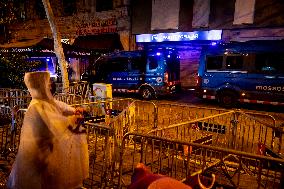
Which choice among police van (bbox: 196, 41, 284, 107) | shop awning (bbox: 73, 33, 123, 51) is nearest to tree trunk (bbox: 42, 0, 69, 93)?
police van (bbox: 196, 41, 284, 107)

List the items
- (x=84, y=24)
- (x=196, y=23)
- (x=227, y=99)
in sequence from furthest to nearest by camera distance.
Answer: (x=84, y=24) < (x=196, y=23) < (x=227, y=99)

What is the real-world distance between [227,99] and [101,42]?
447 inches

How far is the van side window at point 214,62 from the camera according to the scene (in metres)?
14.3

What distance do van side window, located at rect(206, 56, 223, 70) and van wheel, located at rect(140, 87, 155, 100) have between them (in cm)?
355

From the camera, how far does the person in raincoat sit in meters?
3.92

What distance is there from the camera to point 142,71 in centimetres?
1677

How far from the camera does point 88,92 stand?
1245 centimetres

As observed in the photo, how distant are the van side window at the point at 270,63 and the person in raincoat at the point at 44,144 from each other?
10968 millimetres

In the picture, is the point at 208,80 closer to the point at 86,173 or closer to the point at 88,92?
the point at 88,92

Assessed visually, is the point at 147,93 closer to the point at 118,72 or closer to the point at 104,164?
the point at 118,72

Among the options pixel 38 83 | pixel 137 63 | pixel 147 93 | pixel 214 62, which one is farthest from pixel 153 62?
pixel 38 83

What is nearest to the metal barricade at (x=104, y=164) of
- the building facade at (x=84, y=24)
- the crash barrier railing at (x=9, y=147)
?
the crash barrier railing at (x=9, y=147)

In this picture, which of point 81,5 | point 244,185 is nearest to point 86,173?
point 244,185

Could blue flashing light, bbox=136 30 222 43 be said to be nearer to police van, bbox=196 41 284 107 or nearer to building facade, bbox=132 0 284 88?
building facade, bbox=132 0 284 88
